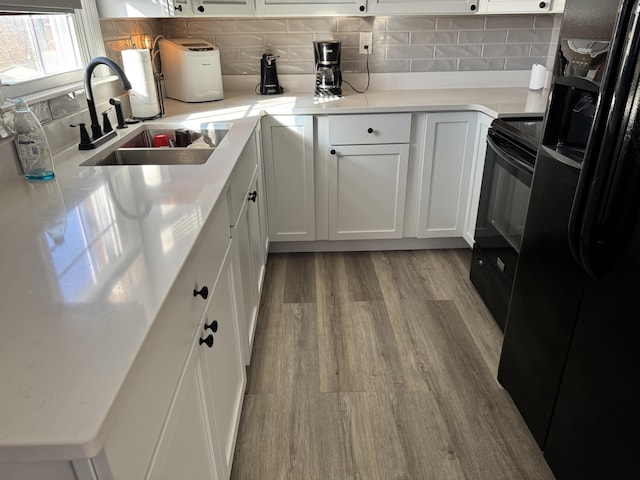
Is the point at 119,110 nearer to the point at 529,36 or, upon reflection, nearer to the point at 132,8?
the point at 132,8

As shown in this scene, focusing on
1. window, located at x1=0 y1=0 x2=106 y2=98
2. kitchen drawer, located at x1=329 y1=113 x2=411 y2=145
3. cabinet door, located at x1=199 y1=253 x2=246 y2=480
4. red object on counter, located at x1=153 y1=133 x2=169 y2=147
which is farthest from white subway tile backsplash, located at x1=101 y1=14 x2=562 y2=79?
cabinet door, located at x1=199 y1=253 x2=246 y2=480

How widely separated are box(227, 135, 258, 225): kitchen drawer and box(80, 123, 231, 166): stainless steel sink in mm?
142

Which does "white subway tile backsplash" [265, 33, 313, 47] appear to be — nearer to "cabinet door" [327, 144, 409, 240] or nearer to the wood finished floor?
"cabinet door" [327, 144, 409, 240]

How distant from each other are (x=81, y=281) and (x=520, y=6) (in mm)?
2692

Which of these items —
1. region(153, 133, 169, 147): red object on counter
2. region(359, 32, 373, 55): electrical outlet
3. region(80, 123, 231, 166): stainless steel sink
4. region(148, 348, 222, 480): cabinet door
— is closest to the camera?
region(148, 348, 222, 480): cabinet door

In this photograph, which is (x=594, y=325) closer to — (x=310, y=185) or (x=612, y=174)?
(x=612, y=174)

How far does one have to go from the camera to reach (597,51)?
1187mm

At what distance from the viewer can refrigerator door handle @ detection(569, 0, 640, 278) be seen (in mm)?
1005

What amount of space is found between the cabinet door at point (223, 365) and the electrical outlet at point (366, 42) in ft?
6.73

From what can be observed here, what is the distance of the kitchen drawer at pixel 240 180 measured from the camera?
1.59 metres

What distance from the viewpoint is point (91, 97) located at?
1.76 meters

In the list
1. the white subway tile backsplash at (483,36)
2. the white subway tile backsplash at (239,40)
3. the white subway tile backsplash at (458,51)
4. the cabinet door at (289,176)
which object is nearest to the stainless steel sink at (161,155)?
the cabinet door at (289,176)

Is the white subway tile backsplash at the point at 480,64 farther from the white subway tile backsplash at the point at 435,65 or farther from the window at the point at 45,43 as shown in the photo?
the window at the point at 45,43

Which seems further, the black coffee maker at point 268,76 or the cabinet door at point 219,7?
the black coffee maker at point 268,76
